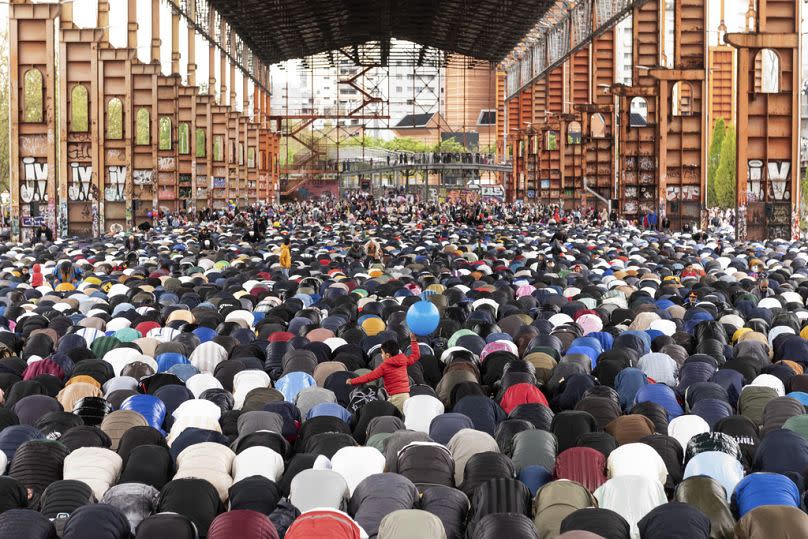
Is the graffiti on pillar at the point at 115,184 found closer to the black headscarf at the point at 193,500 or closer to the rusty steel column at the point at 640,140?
the rusty steel column at the point at 640,140

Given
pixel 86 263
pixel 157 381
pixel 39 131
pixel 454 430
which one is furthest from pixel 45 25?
pixel 454 430

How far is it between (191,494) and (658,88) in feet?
159

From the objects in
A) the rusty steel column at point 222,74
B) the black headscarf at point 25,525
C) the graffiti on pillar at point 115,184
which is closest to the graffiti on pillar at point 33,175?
the graffiti on pillar at point 115,184

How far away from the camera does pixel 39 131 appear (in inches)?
1933

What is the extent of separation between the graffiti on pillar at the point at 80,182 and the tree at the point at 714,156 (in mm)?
53124

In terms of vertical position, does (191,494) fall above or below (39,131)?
below

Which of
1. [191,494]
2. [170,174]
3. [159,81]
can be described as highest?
[159,81]

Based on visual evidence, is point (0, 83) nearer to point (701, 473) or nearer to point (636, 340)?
point (636, 340)

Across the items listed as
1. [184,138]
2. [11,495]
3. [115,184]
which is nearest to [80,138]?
[115,184]

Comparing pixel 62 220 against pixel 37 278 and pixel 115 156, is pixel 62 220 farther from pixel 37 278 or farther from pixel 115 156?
pixel 37 278

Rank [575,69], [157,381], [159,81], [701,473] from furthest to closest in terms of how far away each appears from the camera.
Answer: [575,69], [159,81], [157,381], [701,473]

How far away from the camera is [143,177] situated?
5847 centimetres

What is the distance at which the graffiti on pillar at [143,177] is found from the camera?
58250 mm

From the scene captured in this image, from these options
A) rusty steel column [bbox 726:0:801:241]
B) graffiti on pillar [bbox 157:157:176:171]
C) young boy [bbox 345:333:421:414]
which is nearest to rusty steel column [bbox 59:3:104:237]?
graffiti on pillar [bbox 157:157:176:171]
